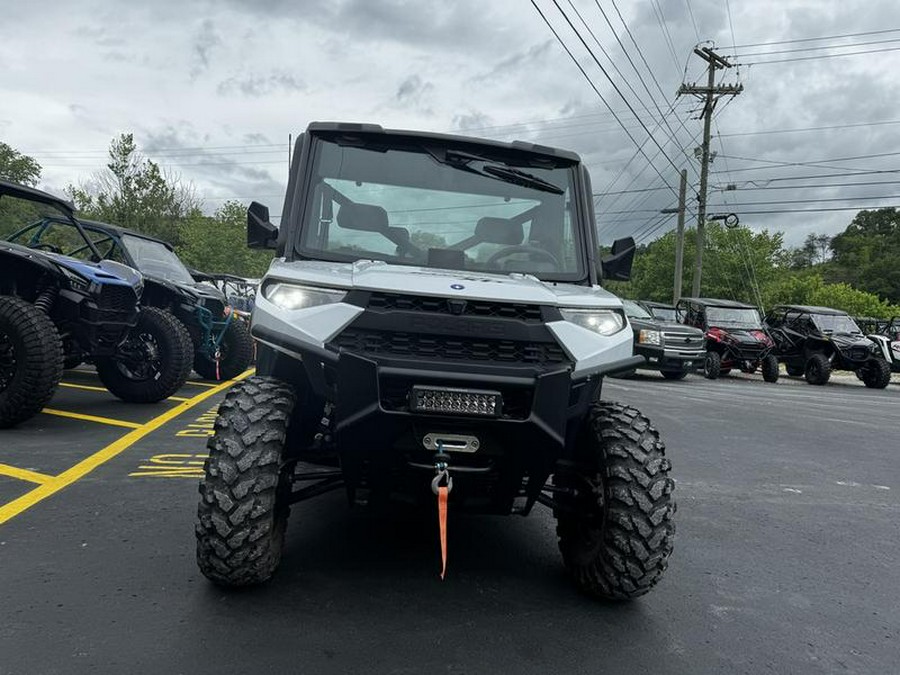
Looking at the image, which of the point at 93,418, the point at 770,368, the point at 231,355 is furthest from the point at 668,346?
the point at 93,418

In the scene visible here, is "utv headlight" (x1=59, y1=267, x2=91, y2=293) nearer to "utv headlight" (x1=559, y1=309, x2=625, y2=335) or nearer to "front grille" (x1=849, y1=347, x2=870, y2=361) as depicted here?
"utv headlight" (x1=559, y1=309, x2=625, y2=335)

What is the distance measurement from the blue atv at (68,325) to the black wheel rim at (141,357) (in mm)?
11

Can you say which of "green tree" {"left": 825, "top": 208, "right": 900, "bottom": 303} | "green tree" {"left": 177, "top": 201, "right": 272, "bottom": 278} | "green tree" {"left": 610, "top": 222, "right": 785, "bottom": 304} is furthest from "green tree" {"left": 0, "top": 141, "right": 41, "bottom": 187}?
"green tree" {"left": 825, "top": 208, "right": 900, "bottom": 303}

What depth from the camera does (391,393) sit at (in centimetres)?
265

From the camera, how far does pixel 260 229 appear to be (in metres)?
3.57

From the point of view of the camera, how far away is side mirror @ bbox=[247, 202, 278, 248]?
11.7 ft

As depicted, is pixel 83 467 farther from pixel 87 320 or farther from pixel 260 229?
pixel 260 229

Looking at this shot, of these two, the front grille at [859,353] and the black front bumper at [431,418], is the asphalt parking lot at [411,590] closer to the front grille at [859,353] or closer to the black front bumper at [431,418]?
the black front bumper at [431,418]

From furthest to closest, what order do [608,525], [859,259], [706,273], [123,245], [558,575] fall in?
[859,259], [706,273], [123,245], [558,575], [608,525]

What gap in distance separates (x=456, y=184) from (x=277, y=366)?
1.34 metres

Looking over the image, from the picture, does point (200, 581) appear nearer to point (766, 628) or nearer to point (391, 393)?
point (391, 393)

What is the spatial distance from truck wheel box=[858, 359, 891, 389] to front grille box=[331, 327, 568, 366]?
1758 centimetres

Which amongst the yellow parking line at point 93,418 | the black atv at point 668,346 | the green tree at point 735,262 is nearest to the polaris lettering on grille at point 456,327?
the yellow parking line at point 93,418

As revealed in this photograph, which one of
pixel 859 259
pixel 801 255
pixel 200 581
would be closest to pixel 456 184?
pixel 200 581
